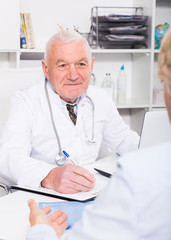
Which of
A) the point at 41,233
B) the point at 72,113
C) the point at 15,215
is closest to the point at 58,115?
the point at 72,113

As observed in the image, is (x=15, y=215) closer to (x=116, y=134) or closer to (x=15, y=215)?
(x=15, y=215)

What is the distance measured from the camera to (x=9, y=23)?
8.48 feet

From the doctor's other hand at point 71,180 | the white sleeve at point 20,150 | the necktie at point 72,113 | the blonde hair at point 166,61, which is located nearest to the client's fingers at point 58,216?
the doctor's other hand at point 71,180

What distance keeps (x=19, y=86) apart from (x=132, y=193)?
1481 millimetres

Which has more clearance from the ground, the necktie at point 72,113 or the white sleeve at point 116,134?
the necktie at point 72,113

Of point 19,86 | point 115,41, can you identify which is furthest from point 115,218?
point 115,41

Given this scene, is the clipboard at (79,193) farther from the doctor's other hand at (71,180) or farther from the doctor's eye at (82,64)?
the doctor's eye at (82,64)

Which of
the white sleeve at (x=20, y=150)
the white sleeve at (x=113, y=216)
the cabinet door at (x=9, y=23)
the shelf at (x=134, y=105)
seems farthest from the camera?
the shelf at (x=134, y=105)

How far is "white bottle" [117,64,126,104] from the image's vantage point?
3.13 metres

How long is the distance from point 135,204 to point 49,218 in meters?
0.42

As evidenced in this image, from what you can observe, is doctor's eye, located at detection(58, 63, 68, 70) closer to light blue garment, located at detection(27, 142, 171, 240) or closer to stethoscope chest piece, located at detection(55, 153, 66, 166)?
stethoscope chest piece, located at detection(55, 153, 66, 166)

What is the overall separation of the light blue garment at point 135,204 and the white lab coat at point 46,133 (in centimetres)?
75

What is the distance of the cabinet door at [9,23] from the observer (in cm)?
256

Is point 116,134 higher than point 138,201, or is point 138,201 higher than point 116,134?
point 138,201
